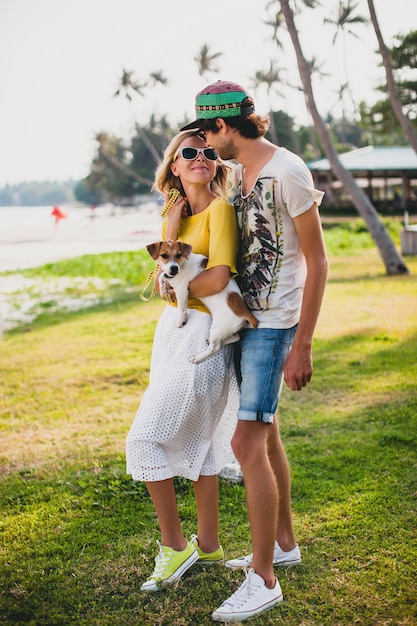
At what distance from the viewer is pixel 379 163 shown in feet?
134

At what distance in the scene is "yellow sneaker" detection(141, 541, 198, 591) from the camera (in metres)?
3.35

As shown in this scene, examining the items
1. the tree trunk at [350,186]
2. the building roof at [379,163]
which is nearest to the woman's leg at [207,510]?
the tree trunk at [350,186]

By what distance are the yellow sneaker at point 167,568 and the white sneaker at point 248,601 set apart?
357 mm

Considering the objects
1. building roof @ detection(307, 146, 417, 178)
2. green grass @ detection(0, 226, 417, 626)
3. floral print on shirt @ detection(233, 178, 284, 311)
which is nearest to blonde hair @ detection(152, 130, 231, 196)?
floral print on shirt @ detection(233, 178, 284, 311)

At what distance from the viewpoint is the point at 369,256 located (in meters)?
20.2

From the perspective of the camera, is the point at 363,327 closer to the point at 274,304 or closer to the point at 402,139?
the point at 274,304

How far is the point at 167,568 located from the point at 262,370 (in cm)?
116

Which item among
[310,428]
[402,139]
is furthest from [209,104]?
[402,139]

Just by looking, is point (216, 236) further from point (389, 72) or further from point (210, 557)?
point (389, 72)

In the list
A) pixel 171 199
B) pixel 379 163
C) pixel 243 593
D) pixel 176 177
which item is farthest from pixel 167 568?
pixel 379 163

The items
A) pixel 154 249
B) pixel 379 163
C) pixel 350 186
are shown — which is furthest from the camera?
pixel 379 163

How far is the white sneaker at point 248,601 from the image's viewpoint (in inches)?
120

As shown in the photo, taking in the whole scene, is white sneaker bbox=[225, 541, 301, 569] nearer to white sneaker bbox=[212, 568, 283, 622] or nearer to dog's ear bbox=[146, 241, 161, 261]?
white sneaker bbox=[212, 568, 283, 622]

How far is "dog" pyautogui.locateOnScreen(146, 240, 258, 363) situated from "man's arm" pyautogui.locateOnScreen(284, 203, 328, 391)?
239 mm
